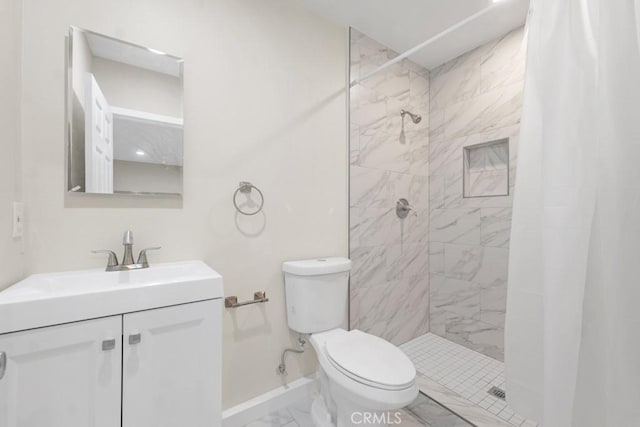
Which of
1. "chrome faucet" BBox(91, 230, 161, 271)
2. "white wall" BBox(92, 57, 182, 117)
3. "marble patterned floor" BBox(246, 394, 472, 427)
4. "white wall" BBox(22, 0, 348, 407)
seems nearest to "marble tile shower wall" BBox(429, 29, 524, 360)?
"marble patterned floor" BBox(246, 394, 472, 427)

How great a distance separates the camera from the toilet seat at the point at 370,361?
3.42 ft

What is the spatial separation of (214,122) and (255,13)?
2.26 feet

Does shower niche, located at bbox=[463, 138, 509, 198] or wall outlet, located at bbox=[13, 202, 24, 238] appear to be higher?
shower niche, located at bbox=[463, 138, 509, 198]

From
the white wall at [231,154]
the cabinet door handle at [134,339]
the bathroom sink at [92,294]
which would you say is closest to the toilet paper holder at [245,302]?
the white wall at [231,154]

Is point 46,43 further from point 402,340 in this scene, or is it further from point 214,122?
point 402,340

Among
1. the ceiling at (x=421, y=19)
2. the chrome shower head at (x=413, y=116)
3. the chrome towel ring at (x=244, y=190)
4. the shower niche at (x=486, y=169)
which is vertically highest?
the ceiling at (x=421, y=19)

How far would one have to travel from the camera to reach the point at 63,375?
2.44 ft

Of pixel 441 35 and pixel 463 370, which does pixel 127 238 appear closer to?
pixel 441 35

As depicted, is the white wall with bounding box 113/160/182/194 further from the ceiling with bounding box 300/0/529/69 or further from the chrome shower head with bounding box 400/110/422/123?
the chrome shower head with bounding box 400/110/422/123

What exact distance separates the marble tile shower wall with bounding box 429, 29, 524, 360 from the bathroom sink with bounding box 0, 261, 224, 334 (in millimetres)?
1948

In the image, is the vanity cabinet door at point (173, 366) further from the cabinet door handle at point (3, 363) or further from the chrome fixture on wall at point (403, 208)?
the chrome fixture on wall at point (403, 208)

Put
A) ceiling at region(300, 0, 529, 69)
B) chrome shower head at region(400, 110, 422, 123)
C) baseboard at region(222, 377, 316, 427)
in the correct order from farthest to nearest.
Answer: chrome shower head at region(400, 110, 422, 123), ceiling at region(300, 0, 529, 69), baseboard at region(222, 377, 316, 427)

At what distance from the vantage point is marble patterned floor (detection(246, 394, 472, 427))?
4.58ft

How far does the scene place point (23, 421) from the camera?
0.70 metres
